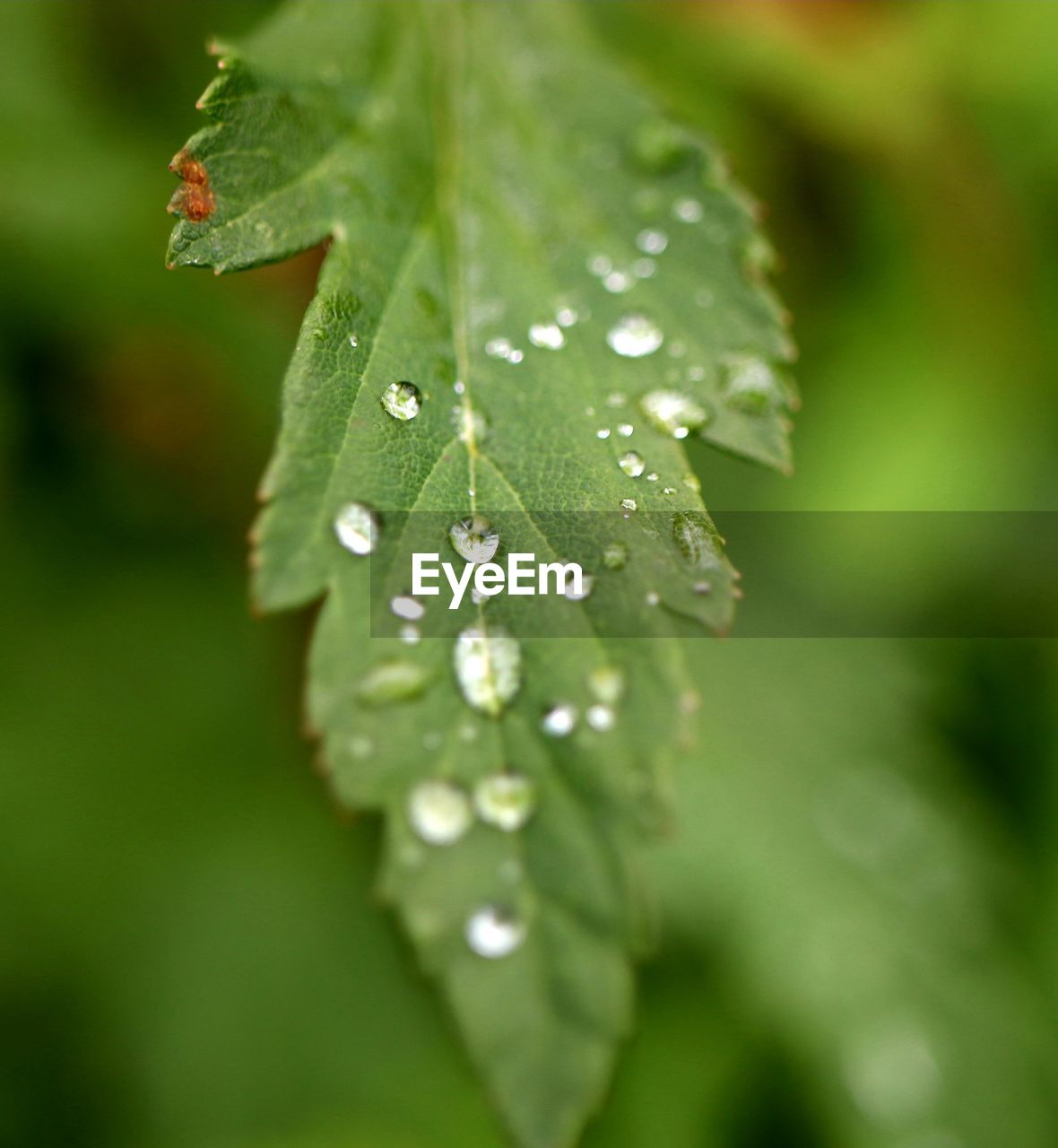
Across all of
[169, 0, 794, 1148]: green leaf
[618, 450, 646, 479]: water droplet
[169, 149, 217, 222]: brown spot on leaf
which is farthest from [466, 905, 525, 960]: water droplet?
[169, 149, 217, 222]: brown spot on leaf

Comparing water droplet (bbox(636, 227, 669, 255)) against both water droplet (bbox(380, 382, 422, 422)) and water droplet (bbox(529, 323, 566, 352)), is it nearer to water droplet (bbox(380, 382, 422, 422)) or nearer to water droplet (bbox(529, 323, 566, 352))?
water droplet (bbox(529, 323, 566, 352))

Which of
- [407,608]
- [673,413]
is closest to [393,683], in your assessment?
[407,608]

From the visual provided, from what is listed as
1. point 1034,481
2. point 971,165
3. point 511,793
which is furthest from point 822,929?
point 971,165

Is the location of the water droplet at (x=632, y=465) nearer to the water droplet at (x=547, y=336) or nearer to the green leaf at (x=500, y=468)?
the green leaf at (x=500, y=468)

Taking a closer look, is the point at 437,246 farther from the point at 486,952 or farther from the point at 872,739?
the point at 872,739

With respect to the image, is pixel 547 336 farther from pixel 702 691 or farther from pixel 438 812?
pixel 702 691
